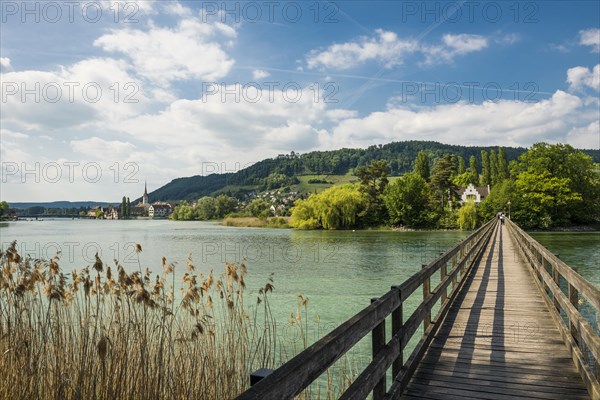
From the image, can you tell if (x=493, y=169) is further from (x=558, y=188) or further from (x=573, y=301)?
(x=573, y=301)

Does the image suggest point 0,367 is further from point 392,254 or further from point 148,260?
point 392,254

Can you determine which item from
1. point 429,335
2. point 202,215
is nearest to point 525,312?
point 429,335

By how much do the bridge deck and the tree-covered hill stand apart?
486 ft

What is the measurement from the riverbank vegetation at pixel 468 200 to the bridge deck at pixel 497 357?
58.9m

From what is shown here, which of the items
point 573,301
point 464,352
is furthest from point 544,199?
point 464,352

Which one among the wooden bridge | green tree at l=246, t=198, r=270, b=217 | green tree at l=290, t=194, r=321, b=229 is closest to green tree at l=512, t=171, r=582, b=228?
green tree at l=290, t=194, r=321, b=229

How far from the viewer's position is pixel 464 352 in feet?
16.4

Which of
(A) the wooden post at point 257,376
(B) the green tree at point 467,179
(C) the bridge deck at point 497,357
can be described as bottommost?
(C) the bridge deck at point 497,357

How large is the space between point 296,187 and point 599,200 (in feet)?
322

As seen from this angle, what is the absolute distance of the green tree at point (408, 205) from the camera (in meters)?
70.8

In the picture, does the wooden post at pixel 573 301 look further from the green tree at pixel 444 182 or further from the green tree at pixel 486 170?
the green tree at pixel 486 170

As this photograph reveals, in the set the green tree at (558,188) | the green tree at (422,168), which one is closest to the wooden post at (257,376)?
the green tree at (558,188)

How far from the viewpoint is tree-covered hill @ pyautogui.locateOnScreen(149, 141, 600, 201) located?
167 m

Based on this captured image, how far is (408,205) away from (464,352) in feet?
222
